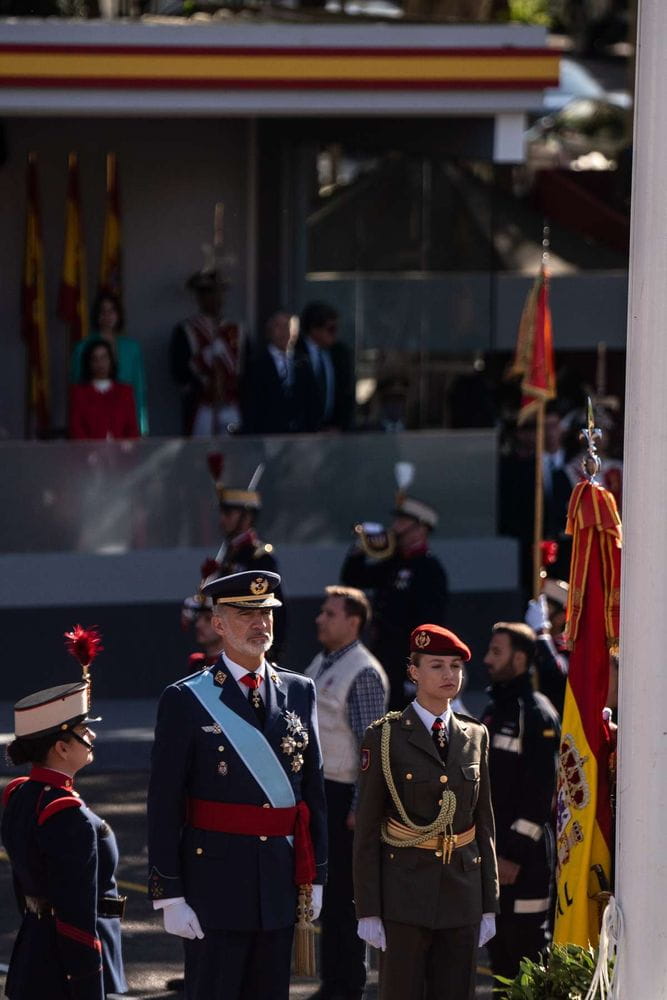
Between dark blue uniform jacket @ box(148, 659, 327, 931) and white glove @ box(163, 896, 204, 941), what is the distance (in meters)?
0.03

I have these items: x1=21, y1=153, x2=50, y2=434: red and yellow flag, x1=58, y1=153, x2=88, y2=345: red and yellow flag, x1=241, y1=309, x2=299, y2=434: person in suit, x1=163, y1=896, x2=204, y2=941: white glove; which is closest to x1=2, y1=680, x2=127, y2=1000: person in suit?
x1=163, y1=896, x2=204, y2=941: white glove

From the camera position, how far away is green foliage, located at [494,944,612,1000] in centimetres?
563

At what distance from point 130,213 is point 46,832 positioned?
473 inches

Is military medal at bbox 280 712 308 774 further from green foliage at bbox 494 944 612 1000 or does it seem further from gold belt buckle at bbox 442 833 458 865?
green foliage at bbox 494 944 612 1000

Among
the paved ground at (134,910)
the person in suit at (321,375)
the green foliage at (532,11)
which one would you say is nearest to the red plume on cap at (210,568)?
the paved ground at (134,910)

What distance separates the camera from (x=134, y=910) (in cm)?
902

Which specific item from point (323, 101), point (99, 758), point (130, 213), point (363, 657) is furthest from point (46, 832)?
point (130, 213)

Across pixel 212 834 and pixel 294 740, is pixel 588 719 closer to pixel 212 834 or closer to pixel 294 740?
pixel 294 740

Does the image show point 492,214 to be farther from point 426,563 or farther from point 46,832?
point 46,832

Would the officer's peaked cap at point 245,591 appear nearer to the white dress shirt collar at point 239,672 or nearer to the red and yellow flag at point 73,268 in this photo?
the white dress shirt collar at point 239,672

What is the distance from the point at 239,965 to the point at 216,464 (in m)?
7.58

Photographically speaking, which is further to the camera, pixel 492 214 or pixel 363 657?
pixel 492 214

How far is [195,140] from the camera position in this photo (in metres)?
17.1

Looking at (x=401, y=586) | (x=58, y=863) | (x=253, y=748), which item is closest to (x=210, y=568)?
(x=401, y=586)
